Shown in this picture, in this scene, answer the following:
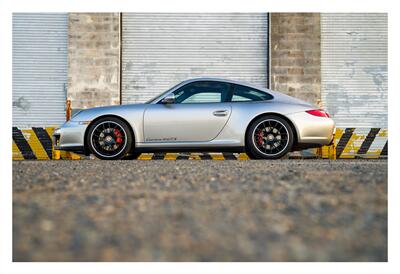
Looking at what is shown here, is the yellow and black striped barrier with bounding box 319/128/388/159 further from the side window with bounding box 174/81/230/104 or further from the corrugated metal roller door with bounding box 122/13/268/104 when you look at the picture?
the side window with bounding box 174/81/230/104

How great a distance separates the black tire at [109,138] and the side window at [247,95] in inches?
60.6

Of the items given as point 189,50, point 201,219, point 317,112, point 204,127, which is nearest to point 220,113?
point 204,127

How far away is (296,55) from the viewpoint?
14.3 metres

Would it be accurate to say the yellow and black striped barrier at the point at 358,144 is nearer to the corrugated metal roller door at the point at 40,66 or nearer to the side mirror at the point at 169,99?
the side mirror at the point at 169,99

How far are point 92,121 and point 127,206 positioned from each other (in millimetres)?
4586

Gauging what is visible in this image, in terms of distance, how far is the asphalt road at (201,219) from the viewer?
88.0 inches

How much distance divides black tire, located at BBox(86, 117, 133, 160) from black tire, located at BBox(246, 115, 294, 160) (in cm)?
163

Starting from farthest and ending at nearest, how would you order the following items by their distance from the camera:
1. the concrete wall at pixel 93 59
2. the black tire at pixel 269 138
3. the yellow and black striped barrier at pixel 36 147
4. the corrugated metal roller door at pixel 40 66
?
1. the corrugated metal roller door at pixel 40 66
2. the concrete wall at pixel 93 59
3. the yellow and black striped barrier at pixel 36 147
4. the black tire at pixel 269 138

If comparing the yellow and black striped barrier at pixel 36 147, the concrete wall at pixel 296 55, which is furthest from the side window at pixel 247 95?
the concrete wall at pixel 296 55

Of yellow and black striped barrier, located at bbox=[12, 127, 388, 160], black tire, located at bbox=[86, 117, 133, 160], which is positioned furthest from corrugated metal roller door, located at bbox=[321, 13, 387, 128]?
black tire, located at bbox=[86, 117, 133, 160]

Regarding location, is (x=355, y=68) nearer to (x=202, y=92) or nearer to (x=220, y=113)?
(x=202, y=92)

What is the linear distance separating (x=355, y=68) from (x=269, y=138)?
26.4 ft

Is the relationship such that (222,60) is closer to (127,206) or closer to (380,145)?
(380,145)

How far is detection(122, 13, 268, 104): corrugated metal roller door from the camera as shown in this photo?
47.0 feet
